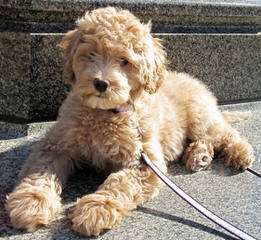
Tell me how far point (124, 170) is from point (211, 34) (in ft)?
9.83

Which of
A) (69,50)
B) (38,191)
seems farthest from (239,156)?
(38,191)

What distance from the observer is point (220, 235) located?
321cm

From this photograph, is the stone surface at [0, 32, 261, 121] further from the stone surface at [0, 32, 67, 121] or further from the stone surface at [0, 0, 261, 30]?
the stone surface at [0, 0, 261, 30]

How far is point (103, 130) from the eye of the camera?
12.4ft

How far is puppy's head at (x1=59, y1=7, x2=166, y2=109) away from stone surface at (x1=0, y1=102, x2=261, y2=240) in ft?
3.09

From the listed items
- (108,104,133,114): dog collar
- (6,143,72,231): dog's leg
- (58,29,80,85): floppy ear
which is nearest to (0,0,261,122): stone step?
(58,29,80,85): floppy ear

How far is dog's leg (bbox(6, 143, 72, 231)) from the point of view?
3020 mm

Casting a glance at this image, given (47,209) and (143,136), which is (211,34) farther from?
(47,209)

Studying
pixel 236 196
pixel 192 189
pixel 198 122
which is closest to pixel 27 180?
pixel 192 189

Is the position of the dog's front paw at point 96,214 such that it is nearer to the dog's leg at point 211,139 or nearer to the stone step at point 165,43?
the dog's leg at point 211,139

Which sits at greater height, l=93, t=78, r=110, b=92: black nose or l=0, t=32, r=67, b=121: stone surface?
l=93, t=78, r=110, b=92: black nose

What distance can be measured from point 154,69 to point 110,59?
1.63 feet

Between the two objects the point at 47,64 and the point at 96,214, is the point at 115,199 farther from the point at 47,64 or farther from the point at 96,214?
the point at 47,64

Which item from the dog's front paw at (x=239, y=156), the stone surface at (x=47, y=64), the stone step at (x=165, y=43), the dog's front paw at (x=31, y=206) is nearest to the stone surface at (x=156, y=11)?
the stone step at (x=165, y=43)
